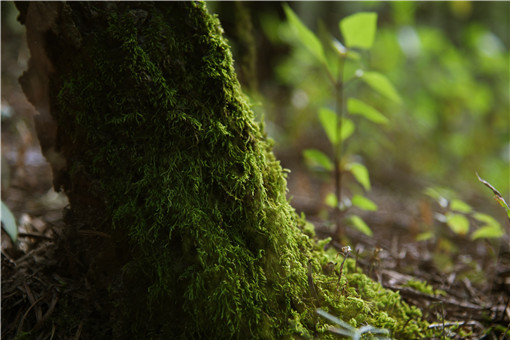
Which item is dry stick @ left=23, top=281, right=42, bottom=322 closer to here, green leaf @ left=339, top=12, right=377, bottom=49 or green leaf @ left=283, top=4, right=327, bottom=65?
green leaf @ left=283, top=4, right=327, bottom=65

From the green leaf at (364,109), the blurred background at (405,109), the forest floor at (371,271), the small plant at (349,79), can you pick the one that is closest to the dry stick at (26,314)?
the forest floor at (371,271)

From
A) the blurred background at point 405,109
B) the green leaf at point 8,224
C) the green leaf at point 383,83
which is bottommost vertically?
the blurred background at point 405,109

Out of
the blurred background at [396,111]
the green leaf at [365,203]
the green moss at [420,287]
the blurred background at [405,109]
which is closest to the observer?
the green moss at [420,287]

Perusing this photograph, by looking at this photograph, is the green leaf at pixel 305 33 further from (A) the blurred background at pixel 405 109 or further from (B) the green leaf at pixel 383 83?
(A) the blurred background at pixel 405 109

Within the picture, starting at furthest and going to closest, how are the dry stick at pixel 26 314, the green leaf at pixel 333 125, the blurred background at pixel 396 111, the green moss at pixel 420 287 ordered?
the blurred background at pixel 396 111 → the green leaf at pixel 333 125 → the green moss at pixel 420 287 → the dry stick at pixel 26 314

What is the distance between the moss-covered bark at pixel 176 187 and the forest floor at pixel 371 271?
21 cm

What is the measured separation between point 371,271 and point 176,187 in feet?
3.37

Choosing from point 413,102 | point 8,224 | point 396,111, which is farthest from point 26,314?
point 413,102

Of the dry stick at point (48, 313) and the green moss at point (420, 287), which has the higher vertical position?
the dry stick at point (48, 313)

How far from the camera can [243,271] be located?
3.63ft

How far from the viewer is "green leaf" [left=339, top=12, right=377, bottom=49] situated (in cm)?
172

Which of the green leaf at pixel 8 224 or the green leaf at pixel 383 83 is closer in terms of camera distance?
the green leaf at pixel 8 224

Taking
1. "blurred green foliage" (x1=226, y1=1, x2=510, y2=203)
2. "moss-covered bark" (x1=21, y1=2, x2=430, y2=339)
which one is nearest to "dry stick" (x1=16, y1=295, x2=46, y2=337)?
"moss-covered bark" (x1=21, y1=2, x2=430, y2=339)

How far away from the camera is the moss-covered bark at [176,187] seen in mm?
1089
